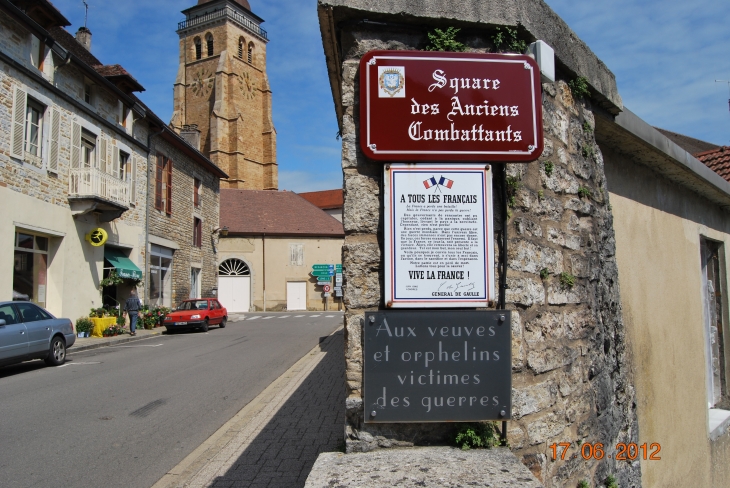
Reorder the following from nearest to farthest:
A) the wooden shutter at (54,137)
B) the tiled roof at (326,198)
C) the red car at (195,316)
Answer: the wooden shutter at (54,137)
the red car at (195,316)
the tiled roof at (326,198)

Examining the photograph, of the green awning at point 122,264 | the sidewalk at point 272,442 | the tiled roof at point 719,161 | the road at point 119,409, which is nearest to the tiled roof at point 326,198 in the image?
the green awning at point 122,264

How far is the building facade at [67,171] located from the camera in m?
16.0

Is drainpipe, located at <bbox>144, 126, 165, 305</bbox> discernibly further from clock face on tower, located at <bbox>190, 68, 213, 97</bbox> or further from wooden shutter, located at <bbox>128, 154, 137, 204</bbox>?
clock face on tower, located at <bbox>190, 68, 213, 97</bbox>

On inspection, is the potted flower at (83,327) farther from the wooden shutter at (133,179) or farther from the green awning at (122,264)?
the wooden shutter at (133,179)

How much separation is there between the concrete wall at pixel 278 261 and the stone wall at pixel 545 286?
3772cm

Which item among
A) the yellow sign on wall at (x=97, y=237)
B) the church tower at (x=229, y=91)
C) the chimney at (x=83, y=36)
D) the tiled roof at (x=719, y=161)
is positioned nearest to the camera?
the tiled roof at (x=719, y=161)

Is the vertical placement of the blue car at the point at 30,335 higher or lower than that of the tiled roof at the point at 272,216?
lower

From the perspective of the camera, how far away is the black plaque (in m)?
3.05

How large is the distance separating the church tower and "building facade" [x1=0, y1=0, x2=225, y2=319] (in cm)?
3965

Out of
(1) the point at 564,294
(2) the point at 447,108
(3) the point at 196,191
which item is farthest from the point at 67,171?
(1) the point at 564,294

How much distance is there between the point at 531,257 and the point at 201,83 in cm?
6941

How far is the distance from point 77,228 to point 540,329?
1883cm

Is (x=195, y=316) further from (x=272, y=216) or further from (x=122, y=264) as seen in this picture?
(x=272, y=216)
